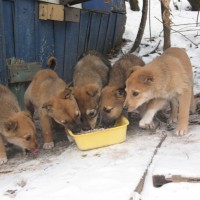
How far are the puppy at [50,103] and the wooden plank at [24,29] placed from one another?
39.5 inches

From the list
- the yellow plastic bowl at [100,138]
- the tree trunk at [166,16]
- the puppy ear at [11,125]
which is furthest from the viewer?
the tree trunk at [166,16]

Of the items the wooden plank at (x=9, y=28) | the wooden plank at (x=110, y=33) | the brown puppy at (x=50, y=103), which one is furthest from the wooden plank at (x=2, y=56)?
the wooden plank at (x=110, y=33)

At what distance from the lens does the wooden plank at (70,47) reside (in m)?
8.71

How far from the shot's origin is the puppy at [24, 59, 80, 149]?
5.59 m

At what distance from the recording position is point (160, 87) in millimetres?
5684

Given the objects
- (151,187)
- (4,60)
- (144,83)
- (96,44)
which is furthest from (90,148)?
(96,44)

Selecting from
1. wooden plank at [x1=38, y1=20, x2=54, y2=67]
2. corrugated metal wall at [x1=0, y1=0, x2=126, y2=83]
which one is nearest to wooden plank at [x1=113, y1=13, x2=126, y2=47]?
corrugated metal wall at [x1=0, y1=0, x2=126, y2=83]

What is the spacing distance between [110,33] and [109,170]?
653 centimetres

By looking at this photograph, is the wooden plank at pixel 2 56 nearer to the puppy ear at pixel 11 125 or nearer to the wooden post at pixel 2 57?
the wooden post at pixel 2 57

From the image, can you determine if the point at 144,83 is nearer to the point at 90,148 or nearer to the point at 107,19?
the point at 90,148

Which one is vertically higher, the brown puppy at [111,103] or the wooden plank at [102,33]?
the wooden plank at [102,33]

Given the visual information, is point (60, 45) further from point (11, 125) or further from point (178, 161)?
point (178, 161)

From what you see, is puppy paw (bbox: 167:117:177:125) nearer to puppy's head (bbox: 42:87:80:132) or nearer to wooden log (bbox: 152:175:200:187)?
puppy's head (bbox: 42:87:80:132)

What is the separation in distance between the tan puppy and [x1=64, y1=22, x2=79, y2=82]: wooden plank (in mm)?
3151
